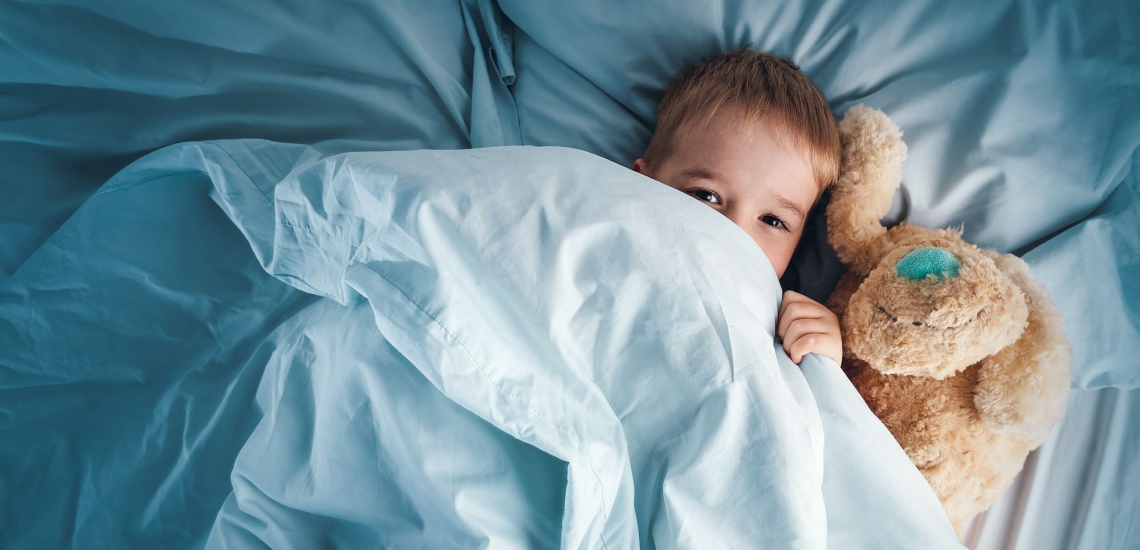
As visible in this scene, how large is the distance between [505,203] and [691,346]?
199 millimetres

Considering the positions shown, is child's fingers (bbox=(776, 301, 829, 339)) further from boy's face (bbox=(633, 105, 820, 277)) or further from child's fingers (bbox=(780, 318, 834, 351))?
boy's face (bbox=(633, 105, 820, 277))

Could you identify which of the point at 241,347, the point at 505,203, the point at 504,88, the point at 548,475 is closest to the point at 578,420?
the point at 548,475

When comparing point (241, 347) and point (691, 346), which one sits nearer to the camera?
point (691, 346)

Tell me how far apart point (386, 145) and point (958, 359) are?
0.72 m

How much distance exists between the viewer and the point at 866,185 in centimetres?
83

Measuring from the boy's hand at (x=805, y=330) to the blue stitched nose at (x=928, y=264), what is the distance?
0.09 meters

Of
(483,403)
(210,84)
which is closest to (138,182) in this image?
(210,84)

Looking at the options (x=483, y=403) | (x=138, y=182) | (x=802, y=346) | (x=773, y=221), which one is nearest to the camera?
(x=483, y=403)

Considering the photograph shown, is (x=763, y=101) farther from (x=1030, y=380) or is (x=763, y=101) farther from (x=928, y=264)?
(x=1030, y=380)

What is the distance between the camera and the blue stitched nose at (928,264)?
0.67m

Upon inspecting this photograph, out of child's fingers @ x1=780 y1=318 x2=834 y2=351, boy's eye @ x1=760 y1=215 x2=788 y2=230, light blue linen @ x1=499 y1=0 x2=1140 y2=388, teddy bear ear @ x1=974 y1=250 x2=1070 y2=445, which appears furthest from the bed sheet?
teddy bear ear @ x1=974 y1=250 x2=1070 y2=445

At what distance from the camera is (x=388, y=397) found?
23.5 inches

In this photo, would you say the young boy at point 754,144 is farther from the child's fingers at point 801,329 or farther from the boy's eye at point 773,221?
the child's fingers at point 801,329

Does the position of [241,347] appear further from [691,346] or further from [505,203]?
[691,346]
